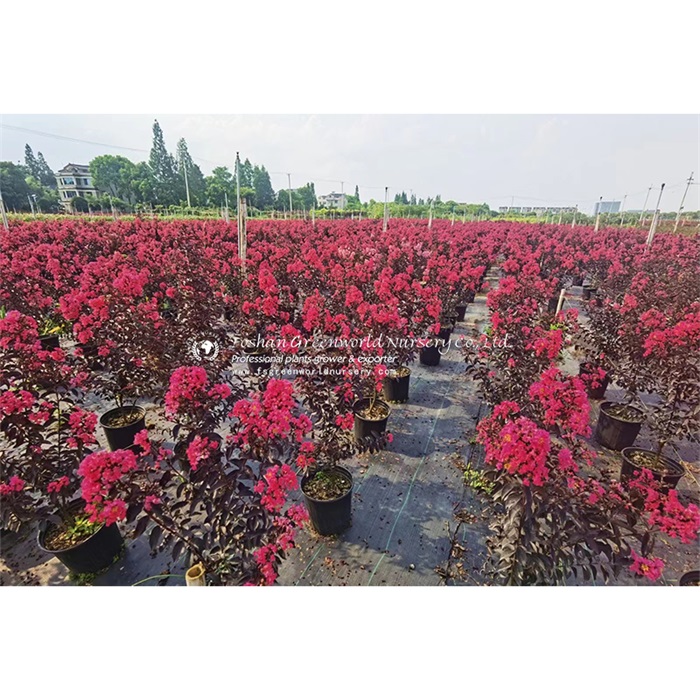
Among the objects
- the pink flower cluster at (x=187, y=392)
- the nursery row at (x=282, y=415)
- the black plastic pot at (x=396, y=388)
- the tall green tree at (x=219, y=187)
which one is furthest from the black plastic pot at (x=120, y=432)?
the tall green tree at (x=219, y=187)

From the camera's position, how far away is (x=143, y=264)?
244 inches

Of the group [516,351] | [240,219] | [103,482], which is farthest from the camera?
[240,219]

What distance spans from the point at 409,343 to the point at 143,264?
16.2 ft

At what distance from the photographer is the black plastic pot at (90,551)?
2.34 meters

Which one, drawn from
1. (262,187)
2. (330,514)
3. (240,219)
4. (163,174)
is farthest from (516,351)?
(262,187)

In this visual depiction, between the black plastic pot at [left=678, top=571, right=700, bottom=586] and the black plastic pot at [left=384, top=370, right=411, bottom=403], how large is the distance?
289 cm

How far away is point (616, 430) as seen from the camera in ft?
12.3

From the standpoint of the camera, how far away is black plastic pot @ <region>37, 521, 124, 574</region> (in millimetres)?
2336

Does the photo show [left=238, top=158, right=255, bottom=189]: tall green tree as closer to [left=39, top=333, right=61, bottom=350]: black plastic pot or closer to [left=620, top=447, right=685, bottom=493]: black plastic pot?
[left=39, top=333, right=61, bottom=350]: black plastic pot

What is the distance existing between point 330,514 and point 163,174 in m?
40.0

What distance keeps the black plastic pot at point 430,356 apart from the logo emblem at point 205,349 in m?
3.10

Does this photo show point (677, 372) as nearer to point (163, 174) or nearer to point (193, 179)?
point (193, 179)

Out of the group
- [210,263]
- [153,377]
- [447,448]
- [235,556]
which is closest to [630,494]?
[447,448]

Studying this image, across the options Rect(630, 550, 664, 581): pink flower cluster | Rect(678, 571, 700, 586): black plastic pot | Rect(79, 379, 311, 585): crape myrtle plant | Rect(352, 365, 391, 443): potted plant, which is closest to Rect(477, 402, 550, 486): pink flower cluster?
Rect(630, 550, 664, 581): pink flower cluster
